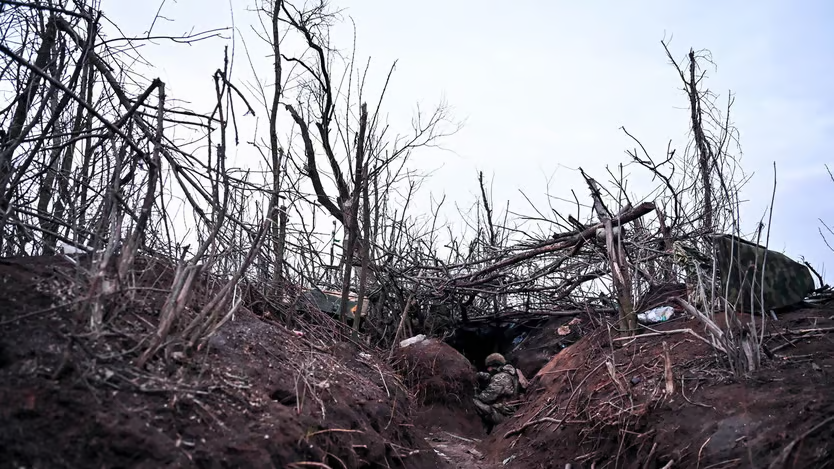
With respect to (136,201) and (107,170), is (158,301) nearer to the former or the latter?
(136,201)

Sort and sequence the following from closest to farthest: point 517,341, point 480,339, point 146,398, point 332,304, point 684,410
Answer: point 146,398 < point 684,410 < point 332,304 < point 517,341 < point 480,339

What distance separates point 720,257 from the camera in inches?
210

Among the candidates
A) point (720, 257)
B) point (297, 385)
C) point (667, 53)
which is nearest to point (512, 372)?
point (720, 257)

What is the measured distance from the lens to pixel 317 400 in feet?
11.4

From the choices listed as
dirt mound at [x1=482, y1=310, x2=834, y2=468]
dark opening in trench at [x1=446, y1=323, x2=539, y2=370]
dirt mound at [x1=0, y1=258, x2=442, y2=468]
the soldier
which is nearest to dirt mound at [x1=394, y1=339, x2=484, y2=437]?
the soldier

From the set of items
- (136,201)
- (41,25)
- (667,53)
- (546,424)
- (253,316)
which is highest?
(667,53)

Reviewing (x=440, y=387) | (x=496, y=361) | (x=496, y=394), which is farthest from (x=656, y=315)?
(x=440, y=387)

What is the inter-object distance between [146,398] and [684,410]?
3.36 meters

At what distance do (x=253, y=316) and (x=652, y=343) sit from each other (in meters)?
3.60

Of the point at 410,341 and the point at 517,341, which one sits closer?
the point at 410,341

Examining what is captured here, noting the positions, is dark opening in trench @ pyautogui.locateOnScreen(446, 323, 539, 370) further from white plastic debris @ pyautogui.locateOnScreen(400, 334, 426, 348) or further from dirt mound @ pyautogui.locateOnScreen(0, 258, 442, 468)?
dirt mound @ pyautogui.locateOnScreen(0, 258, 442, 468)

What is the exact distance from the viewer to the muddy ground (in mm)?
2260

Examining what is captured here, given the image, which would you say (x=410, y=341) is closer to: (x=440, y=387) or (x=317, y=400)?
(x=440, y=387)

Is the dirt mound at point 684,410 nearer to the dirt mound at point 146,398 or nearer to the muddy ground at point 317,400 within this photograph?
the muddy ground at point 317,400
